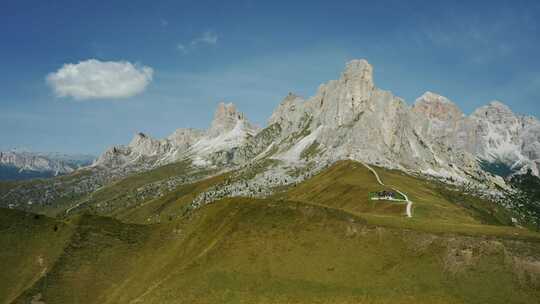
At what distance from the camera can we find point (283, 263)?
109m

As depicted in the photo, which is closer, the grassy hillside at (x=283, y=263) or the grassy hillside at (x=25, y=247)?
the grassy hillside at (x=283, y=263)

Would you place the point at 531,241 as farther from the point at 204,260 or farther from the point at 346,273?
the point at 204,260

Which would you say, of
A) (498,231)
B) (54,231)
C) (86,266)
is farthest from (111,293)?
(498,231)

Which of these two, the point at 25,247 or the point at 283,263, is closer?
the point at 283,263

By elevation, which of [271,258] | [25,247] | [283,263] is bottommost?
[25,247]

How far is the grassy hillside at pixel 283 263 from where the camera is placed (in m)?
90.6

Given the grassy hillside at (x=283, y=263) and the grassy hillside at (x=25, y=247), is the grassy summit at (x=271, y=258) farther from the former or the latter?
the grassy hillside at (x=25, y=247)

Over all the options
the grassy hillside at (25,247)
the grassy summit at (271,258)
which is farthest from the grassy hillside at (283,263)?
the grassy hillside at (25,247)

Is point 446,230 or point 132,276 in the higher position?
point 446,230

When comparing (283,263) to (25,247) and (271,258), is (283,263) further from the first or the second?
(25,247)

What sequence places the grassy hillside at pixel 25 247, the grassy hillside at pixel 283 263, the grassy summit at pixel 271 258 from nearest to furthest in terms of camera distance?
the grassy hillside at pixel 283 263 < the grassy summit at pixel 271 258 < the grassy hillside at pixel 25 247

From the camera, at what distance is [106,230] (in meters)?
155

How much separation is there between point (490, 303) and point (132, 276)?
95911 millimetres

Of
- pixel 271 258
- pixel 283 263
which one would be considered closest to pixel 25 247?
pixel 271 258
